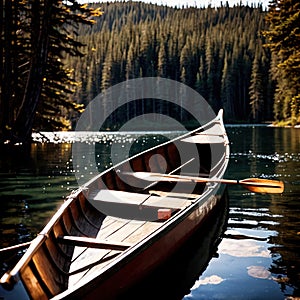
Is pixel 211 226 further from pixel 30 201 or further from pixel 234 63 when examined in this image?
pixel 234 63

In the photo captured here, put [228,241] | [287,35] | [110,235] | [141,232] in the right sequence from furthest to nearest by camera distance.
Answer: [287,35], [228,241], [141,232], [110,235]

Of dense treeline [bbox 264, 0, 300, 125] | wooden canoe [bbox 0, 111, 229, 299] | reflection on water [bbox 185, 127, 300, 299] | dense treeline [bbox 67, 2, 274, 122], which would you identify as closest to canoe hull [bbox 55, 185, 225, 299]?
wooden canoe [bbox 0, 111, 229, 299]

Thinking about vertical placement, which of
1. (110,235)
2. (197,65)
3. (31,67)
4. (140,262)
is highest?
(197,65)

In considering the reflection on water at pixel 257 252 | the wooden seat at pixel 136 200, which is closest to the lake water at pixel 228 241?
the reflection on water at pixel 257 252

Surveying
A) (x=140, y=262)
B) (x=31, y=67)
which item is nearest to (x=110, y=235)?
(x=140, y=262)

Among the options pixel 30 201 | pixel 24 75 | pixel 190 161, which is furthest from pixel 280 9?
pixel 30 201

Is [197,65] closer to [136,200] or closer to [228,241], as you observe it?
[136,200]

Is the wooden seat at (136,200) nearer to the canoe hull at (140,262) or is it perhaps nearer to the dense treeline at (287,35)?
the canoe hull at (140,262)

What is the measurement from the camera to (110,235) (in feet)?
23.7

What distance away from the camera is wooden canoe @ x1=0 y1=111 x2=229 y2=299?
460 cm

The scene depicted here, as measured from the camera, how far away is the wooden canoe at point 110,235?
181 inches

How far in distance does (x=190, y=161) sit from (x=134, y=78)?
9971 centimetres

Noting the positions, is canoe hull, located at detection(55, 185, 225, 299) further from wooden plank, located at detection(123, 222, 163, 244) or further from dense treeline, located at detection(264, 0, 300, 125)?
dense treeline, located at detection(264, 0, 300, 125)

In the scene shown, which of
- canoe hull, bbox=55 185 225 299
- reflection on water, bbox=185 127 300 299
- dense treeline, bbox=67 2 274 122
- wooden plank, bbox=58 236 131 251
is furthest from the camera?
dense treeline, bbox=67 2 274 122
